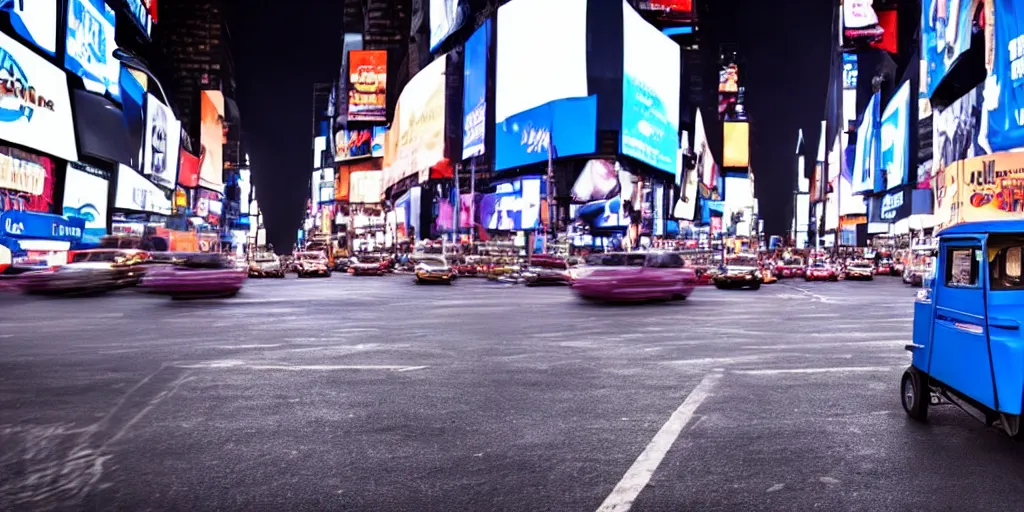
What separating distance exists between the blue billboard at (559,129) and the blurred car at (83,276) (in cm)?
4672

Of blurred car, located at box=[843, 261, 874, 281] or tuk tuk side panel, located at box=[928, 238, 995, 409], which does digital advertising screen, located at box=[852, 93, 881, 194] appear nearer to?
blurred car, located at box=[843, 261, 874, 281]

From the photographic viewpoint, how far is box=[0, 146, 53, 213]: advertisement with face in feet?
158

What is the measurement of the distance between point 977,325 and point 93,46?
209 ft

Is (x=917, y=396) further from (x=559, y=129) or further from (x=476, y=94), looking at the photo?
(x=476, y=94)

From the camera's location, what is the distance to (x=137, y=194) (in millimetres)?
73750

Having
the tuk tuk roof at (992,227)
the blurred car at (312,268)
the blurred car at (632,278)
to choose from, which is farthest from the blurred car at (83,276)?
the tuk tuk roof at (992,227)

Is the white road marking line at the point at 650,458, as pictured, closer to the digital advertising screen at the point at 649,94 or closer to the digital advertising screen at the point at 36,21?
the digital advertising screen at the point at 36,21

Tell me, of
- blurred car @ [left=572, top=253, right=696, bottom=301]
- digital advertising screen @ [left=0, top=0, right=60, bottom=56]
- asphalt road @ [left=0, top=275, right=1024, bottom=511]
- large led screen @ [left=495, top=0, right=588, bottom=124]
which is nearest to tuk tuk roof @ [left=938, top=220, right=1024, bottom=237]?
asphalt road @ [left=0, top=275, right=1024, bottom=511]

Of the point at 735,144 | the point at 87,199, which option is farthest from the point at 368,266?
the point at 735,144

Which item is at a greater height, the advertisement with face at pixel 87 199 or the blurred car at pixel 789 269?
the advertisement with face at pixel 87 199

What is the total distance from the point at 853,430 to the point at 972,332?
120 cm

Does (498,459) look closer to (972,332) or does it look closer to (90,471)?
(90,471)

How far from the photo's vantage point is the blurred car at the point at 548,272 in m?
41.4

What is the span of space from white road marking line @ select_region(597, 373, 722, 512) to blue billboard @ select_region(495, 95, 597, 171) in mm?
66786
